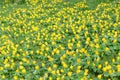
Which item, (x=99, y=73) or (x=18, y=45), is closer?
(x=99, y=73)

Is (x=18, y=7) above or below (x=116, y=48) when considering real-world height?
above

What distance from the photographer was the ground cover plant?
6.23m

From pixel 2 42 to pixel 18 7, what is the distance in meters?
3.20

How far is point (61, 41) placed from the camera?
7.55 meters

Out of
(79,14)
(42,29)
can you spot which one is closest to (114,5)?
(79,14)

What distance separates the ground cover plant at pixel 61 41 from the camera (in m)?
6.23

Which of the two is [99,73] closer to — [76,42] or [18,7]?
[76,42]

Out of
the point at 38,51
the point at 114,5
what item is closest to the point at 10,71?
the point at 38,51

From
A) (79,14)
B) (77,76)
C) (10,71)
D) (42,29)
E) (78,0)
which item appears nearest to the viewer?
(77,76)

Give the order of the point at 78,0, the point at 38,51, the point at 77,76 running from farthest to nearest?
the point at 78,0
the point at 38,51
the point at 77,76

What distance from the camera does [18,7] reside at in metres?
10.8

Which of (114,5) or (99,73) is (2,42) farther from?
(114,5)

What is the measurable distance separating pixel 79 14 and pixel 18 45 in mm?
2499

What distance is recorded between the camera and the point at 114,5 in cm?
962
